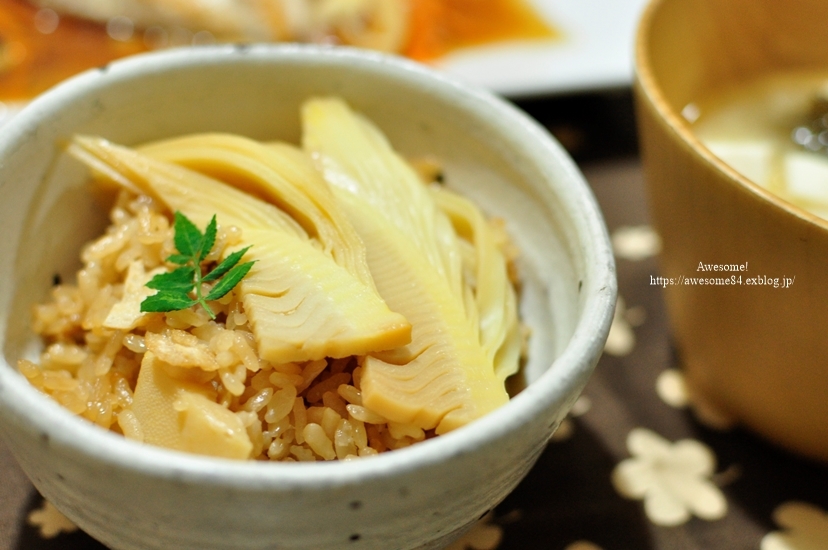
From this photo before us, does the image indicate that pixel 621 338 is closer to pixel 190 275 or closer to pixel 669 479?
pixel 669 479

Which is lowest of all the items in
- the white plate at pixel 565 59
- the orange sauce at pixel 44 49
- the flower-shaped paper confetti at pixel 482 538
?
the flower-shaped paper confetti at pixel 482 538

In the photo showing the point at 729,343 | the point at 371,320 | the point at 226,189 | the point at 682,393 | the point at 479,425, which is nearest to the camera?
the point at 479,425

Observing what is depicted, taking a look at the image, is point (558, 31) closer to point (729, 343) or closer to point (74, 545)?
point (729, 343)

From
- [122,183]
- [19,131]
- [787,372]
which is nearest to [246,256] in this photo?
[122,183]

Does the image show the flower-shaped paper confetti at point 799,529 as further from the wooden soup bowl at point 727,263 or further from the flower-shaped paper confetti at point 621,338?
the flower-shaped paper confetti at point 621,338

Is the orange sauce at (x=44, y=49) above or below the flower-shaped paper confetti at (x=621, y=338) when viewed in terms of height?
above

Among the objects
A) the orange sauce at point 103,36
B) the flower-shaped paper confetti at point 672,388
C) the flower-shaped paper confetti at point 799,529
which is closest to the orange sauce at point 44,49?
the orange sauce at point 103,36

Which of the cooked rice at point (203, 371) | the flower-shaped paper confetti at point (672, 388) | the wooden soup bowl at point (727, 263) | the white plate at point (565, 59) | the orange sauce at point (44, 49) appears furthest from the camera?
the orange sauce at point (44, 49)
